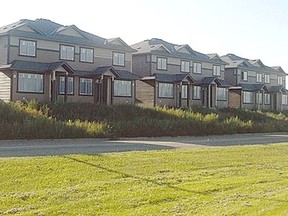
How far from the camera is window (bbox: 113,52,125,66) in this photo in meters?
46.3

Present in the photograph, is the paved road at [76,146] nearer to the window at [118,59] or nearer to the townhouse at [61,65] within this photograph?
the townhouse at [61,65]

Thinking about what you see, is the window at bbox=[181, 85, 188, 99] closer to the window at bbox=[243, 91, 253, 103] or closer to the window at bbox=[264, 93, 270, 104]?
the window at bbox=[243, 91, 253, 103]

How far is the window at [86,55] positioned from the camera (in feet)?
143

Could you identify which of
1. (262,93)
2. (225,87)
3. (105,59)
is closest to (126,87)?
(105,59)

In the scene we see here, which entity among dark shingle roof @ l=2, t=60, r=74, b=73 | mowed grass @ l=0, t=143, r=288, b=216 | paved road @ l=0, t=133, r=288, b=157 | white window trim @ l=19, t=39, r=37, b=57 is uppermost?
white window trim @ l=19, t=39, r=37, b=57

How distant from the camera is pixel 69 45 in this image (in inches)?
1671

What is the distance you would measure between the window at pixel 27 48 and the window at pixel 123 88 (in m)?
8.65

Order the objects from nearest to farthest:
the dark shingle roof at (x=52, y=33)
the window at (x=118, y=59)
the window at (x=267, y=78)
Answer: the dark shingle roof at (x=52, y=33), the window at (x=118, y=59), the window at (x=267, y=78)

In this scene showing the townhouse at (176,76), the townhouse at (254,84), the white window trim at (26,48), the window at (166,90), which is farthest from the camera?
the townhouse at (254,84)

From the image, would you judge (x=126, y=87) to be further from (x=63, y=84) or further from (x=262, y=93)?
(x=262, y=93)

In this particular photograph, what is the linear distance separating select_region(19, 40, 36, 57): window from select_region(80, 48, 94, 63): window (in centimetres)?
497

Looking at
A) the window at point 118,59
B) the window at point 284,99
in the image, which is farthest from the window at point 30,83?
the window at point 284,99

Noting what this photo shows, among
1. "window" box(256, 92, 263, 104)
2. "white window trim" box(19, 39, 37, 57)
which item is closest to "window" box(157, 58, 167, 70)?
"white window trim" box(19, 39, 37, 57)

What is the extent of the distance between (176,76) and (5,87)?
66.1 feet
